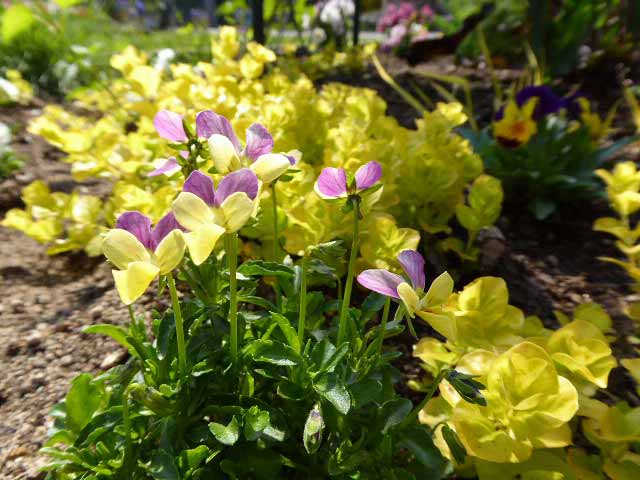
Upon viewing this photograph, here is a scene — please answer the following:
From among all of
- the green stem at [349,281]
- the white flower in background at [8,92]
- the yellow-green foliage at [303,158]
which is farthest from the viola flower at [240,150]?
the white flower in background at [8,92]

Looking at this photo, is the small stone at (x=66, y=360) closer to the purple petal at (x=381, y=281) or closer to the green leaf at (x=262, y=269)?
the green leaf at (x=262, y=269)

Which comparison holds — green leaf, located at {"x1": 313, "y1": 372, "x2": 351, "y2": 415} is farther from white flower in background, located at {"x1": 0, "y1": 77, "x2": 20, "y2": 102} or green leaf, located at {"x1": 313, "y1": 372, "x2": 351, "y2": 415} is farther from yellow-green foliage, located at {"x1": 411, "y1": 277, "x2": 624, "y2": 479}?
white flower in background, located at {"x1": 0, "y1": 77, "x2": 20, "y2": 102}

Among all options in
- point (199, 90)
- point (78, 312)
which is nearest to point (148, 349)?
point (78, 312)

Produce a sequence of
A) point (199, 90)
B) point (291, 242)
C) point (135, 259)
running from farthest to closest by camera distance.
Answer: point (199, 90)
point (291, 242)
point (135, 259)

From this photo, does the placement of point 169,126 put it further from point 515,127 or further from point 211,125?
point 515,127

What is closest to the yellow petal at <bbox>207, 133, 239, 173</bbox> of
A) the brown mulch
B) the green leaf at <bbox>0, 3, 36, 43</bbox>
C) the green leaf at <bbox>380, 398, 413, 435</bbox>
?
the green leaf at <bbox>380, 398, 413, 435</bbox>

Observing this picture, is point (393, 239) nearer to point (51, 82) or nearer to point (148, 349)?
point (148, 349)
